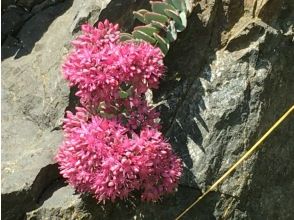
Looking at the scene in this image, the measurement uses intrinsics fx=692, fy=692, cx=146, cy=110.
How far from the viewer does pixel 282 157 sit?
13.3 ft

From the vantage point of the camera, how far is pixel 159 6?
150 inches

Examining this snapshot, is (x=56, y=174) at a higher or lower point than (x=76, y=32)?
lower

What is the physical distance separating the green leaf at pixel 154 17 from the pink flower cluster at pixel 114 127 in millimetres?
196

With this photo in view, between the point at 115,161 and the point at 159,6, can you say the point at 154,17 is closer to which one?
the point at 159,6

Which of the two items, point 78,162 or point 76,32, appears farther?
point 76,32

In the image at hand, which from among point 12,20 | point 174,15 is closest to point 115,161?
point 174,15

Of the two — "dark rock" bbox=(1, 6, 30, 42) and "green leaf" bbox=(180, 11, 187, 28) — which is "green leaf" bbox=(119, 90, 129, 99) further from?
"dark rock" bbox=(1, 6, 30, 42)

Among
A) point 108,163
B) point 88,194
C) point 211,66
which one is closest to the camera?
point 108,163

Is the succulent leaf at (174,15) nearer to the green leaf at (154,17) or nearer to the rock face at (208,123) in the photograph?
the green leaf at (154,17)

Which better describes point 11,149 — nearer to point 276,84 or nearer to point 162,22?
point 162,22

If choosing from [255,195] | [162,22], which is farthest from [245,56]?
[255,195]

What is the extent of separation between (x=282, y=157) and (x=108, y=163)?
1198 millimetres

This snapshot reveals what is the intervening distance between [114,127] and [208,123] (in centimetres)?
61

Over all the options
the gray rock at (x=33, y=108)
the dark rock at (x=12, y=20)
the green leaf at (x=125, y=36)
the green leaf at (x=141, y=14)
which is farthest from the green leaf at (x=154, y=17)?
the dark rock at (x=12, y=20)
